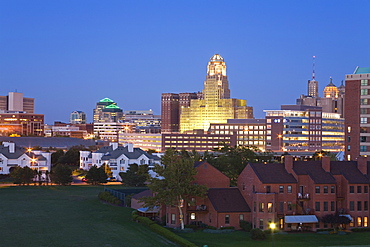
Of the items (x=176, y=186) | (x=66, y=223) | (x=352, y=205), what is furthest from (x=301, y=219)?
(x=66, y=223)

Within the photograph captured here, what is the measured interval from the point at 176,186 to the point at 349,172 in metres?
24.6

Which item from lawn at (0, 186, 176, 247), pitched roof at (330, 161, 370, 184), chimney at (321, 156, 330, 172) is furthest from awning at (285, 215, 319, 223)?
lawn at (0, 186, 176, 247)

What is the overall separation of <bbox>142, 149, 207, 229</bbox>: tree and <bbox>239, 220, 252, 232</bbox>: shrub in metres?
6.11

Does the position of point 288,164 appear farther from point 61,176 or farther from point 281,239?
point 61,176

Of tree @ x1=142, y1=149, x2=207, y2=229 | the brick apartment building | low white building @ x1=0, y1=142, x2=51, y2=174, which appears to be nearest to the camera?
the brick apartment building

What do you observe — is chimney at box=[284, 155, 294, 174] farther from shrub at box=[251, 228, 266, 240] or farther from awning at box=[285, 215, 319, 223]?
shrub at box=[251, 228, 266, 240]

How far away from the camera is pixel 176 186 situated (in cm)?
7694

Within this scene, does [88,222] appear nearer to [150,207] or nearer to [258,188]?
[150,207]

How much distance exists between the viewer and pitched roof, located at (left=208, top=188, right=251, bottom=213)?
77812mm

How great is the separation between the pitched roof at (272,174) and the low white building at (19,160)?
87.2m

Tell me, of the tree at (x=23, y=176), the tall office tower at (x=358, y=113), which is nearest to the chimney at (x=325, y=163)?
the tall office tower at (x=358, y=113)

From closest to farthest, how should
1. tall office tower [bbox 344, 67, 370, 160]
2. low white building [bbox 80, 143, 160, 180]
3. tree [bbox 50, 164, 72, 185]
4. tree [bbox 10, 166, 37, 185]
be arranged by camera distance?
tree [bbox 10, 166, 37, 185], tree [bbox 50, 164, 72, 185], tall office tower [bbox 344, 67, 370, 160], low white building [bbox 80, 143, 160, 180]

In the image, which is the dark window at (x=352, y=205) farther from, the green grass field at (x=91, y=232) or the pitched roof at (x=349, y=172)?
the green grass field at (x=91, y=232)

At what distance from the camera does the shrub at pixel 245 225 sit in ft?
248
